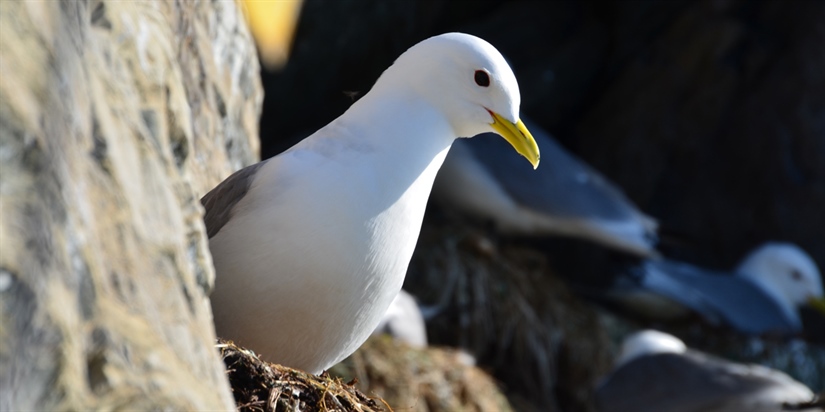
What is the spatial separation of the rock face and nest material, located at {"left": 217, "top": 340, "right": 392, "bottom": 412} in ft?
0.74

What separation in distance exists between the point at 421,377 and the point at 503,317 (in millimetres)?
947

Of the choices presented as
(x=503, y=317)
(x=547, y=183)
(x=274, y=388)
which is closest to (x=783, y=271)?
(x=547, y=183)

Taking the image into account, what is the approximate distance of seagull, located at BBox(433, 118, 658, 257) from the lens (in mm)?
5250

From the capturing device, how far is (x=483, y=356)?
5.04m

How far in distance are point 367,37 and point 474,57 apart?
114 inches

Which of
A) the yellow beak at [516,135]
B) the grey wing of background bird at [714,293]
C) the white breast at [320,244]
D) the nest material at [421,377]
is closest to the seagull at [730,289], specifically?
the grey wing of background bird at [714,293]

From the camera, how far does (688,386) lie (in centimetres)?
439

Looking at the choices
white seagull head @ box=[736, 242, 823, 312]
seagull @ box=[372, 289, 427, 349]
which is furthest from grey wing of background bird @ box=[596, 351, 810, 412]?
white seagull head @ box=[736, 242, 823, 312]

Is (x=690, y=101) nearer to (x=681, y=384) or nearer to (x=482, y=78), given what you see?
(x=681, y=384)


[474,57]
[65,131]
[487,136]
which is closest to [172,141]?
[65,131]

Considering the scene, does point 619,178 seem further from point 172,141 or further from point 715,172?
point 172,141

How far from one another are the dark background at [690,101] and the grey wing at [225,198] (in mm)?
3267

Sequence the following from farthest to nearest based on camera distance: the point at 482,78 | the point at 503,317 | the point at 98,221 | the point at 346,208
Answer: the point at 503,317, the point at 482,78, the point at 346,208, the point at 98,221

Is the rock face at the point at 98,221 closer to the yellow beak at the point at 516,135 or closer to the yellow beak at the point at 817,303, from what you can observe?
the yellow beak at the point at 516,135
